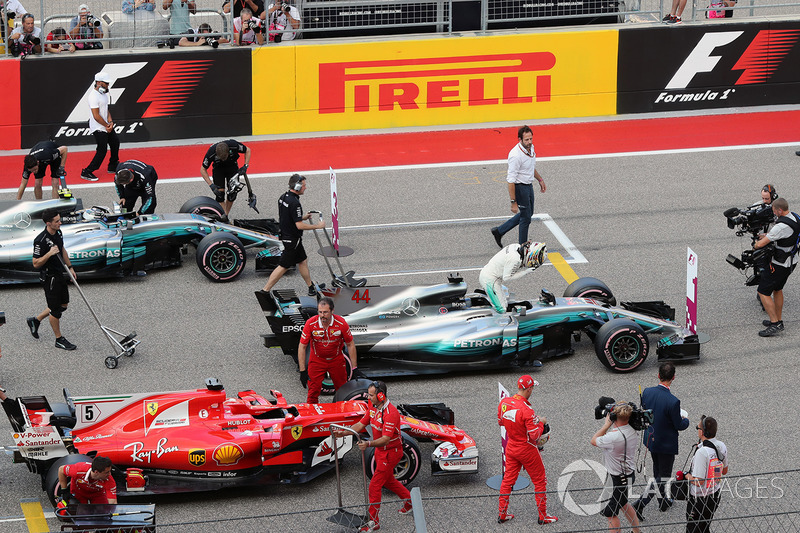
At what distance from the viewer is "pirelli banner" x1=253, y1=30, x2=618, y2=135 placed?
2031cm

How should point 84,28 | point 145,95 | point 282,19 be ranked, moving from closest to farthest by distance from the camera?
point 145,95 → point 84,28 → point 282,19

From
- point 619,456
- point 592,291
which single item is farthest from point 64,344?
point 619,456

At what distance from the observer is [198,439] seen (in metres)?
9.99

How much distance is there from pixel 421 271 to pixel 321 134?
6.47m

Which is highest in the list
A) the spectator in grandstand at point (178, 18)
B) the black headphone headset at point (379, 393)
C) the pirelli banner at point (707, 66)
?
the spectator in grandstand at point (178, 18)

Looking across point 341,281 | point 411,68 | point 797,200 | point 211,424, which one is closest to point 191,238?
point 341,281

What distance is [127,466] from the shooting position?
32.1 ft

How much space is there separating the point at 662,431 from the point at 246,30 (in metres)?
13.2

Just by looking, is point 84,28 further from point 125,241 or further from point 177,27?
point 125,241

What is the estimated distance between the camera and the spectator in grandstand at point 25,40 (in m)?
19.4

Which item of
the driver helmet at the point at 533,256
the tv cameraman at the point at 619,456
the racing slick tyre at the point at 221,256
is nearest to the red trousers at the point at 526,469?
the tv cameraman at the point at 619,456

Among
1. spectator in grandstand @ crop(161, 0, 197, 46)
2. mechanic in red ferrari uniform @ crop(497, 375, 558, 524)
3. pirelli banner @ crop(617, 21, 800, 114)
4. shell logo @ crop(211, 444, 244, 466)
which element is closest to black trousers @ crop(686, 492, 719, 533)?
mechanic in red ferrari uniform @ crop(497, 375, 558, 524)

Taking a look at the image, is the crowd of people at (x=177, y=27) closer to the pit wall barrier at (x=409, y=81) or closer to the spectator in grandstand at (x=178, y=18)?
the spectator in grandstand at (x=178, y=18)

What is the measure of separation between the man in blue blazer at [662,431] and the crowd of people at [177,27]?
502 inches
